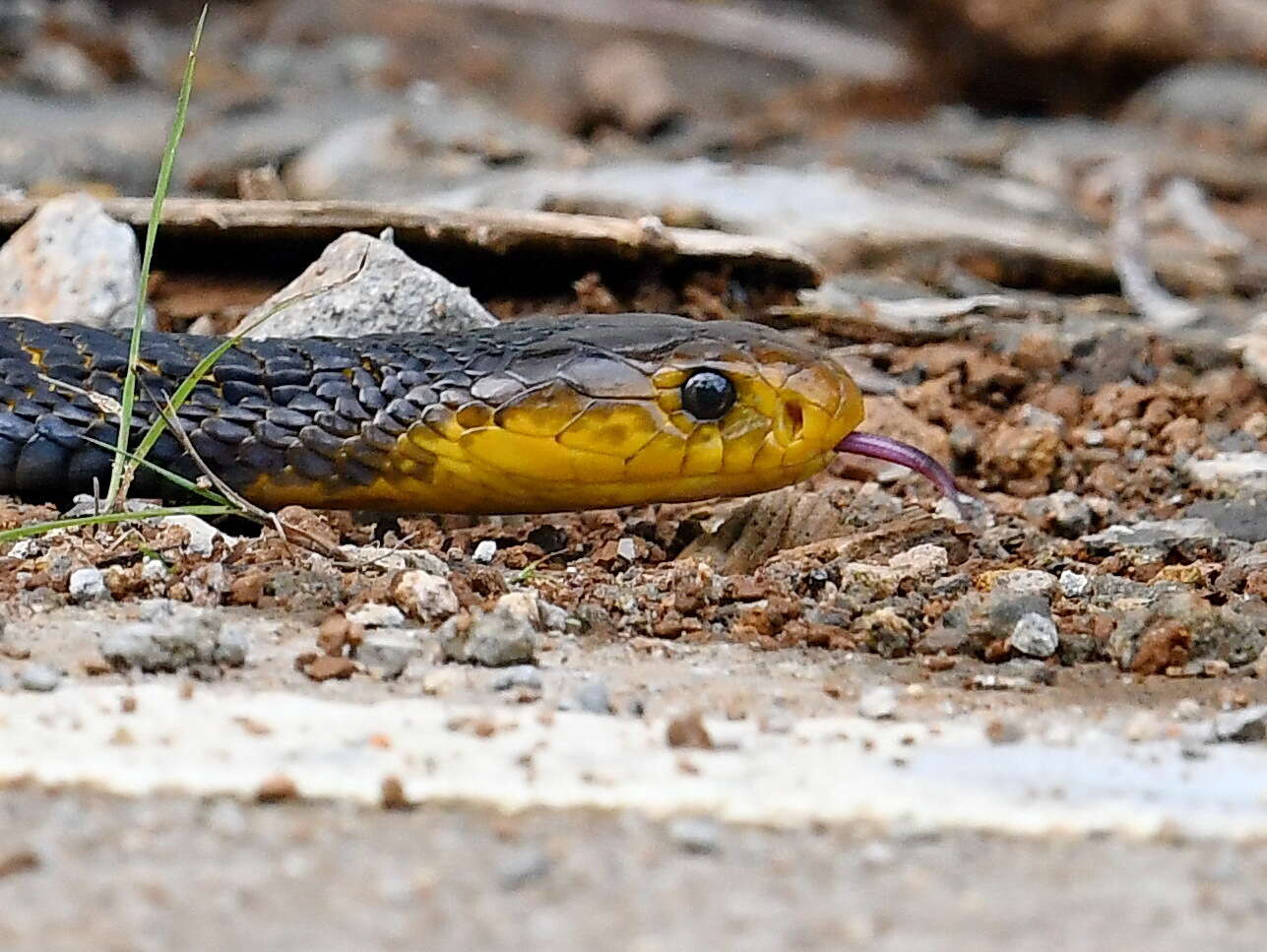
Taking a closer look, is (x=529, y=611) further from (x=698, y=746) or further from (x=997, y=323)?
(x=997, y=323)

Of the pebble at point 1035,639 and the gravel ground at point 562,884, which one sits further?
the pebble at point 1035,639

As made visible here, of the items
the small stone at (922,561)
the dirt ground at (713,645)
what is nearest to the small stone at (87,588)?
the dirt ground at (713,645)

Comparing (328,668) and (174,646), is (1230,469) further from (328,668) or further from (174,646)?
(174,646)

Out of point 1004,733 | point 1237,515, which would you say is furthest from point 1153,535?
point 1004,733

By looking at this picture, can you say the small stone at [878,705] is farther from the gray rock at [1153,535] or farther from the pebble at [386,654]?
the gray rock at [1153,535]

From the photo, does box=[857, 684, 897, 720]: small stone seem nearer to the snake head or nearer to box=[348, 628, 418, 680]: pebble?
box=[348, 628, 418, 680]: pebble

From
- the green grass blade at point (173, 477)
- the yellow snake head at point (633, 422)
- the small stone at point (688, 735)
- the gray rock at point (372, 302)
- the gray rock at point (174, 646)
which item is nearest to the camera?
the small stone at point (688, 735)
